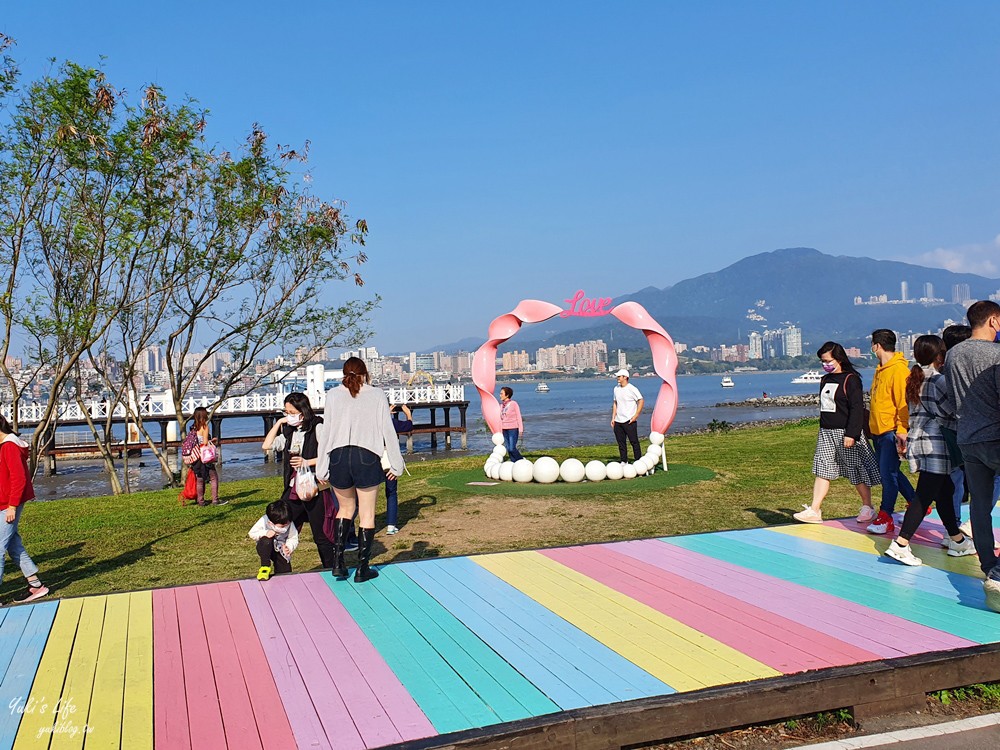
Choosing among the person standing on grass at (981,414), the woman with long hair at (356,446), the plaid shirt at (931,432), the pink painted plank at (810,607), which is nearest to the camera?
the pink painted plank at (810,607)

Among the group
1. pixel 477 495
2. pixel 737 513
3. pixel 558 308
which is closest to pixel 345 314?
pixel 558 308

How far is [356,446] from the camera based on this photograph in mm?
5961

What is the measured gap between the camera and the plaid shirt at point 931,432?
586cm

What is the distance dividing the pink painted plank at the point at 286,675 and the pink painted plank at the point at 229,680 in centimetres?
16

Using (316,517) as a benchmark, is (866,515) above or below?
below

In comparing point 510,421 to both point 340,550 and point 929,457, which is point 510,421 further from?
point 929,457

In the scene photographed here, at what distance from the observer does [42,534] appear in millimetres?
10867

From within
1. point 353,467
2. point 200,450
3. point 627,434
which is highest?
point 353,467

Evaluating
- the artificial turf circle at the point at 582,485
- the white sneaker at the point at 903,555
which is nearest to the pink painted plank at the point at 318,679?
the white sneaker at the point at 903,555

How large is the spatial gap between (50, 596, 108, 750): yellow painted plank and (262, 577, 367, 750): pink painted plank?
3.40 ft

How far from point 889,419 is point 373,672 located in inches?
214

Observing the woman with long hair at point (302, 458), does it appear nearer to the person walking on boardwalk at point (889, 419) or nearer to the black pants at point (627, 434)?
the person walking on boardwalk at point (889, 419)

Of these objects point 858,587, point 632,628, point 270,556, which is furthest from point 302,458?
point 858,587

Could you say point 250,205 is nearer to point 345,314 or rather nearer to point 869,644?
point 345,314
